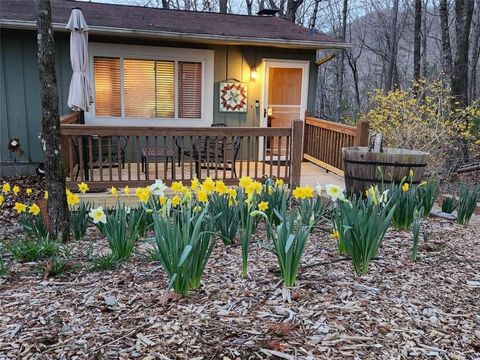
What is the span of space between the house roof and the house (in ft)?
0.06

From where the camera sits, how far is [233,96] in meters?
7.93

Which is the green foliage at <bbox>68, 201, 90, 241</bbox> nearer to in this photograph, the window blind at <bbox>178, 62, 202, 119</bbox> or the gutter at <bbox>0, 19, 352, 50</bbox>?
the gutter at <bbox>0, 19, 352, 50</bbox>

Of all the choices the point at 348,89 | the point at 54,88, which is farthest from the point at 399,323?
the point at 348,89

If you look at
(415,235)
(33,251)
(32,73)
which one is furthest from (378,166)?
(32,73)

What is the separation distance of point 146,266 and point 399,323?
1.63 meters

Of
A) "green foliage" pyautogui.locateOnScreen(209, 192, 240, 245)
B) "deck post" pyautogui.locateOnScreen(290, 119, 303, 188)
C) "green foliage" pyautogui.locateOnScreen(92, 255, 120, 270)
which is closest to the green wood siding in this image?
"deck post" pyautogui.locateOnScreen(290, 119, 303, 188)

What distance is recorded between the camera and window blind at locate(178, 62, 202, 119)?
7711 mm

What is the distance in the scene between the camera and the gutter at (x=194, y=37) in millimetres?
6407

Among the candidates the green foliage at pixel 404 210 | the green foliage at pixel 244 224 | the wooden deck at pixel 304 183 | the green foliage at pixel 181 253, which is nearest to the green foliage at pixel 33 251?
the wooden deck at pixel 304 183

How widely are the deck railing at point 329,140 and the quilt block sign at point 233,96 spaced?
1.31 m

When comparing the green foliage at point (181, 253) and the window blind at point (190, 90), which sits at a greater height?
the window blind at point (190, 90)

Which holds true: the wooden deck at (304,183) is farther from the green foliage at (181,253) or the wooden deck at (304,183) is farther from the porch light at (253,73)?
the porch light at (253,73)

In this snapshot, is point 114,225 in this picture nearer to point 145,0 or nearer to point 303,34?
point 303,34

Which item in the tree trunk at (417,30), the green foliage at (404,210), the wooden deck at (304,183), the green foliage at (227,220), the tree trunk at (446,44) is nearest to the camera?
the green foliage at (227,220)
